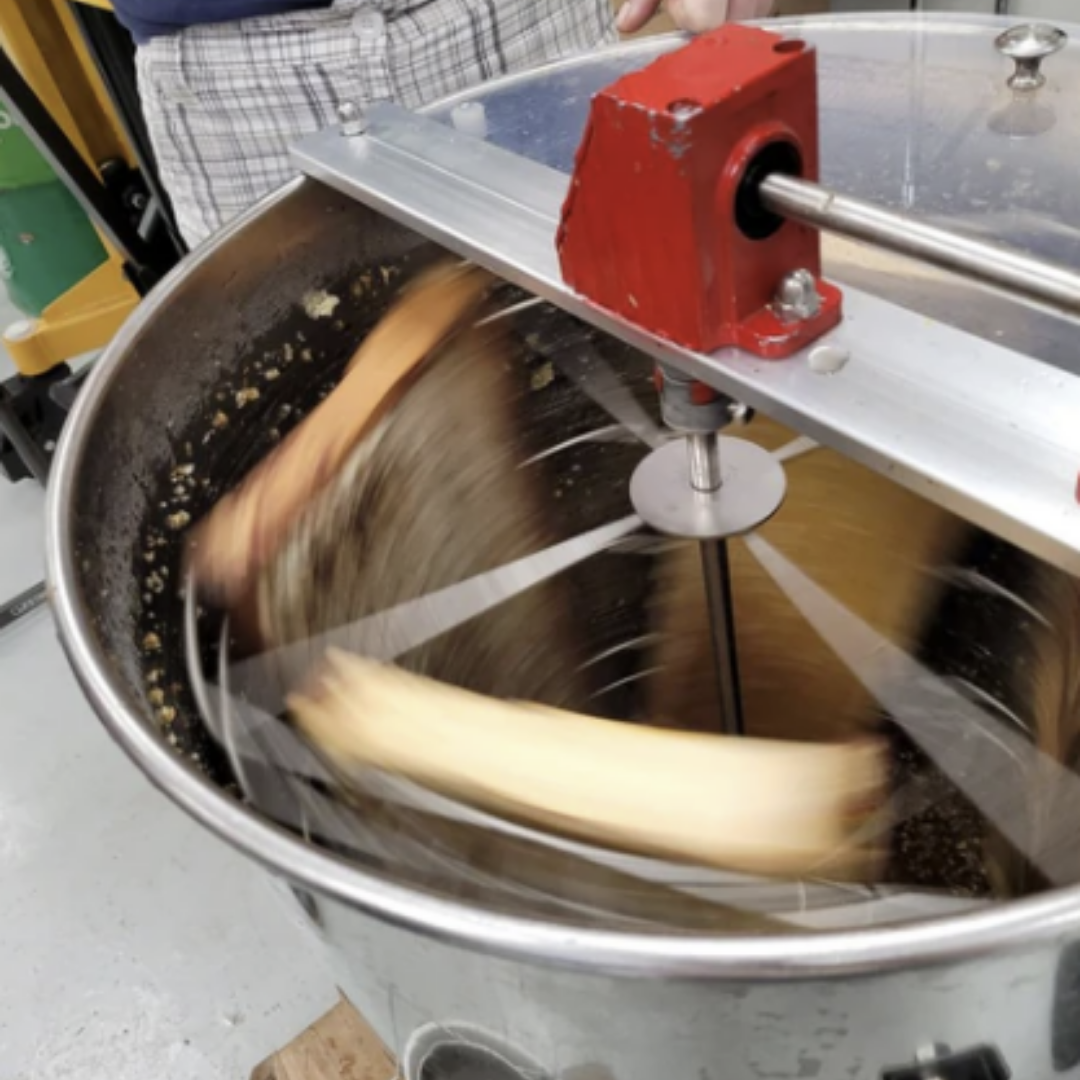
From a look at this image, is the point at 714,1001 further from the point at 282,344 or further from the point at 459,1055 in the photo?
the point at 282,344

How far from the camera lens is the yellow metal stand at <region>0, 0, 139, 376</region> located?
1.44m

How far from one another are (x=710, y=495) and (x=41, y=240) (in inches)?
52.5

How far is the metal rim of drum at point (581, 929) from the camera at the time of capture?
12.5 inches

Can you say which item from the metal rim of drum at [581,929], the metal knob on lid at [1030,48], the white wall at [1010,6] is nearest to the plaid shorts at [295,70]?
the metal knob on lid at [1030,48]

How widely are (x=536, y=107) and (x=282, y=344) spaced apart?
223mm

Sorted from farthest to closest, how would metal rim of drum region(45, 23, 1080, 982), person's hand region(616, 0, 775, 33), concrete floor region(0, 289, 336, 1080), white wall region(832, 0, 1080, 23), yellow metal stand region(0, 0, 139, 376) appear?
white wall region(832, 0, 1080, 23), yellow metal stand region(0, 0, 139, 376), concrete floor region(0, 289, 336, 1080), person's hand region(616, 0, 775, 33), metal rim of drum region(45, 23, 1080, 982)

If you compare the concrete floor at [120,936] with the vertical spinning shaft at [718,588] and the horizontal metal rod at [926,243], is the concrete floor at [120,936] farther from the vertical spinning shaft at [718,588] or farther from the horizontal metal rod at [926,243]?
the horizontal metal rod at [926,243]

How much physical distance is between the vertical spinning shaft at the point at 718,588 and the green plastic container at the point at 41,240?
1.23m

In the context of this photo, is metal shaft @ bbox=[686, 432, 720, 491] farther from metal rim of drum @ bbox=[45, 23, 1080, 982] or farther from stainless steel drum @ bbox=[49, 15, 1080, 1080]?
metal rim of drum @ bbox=[45, 23, 1080, 982]

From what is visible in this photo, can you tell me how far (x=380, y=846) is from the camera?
1.75ft

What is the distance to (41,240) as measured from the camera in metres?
1.64

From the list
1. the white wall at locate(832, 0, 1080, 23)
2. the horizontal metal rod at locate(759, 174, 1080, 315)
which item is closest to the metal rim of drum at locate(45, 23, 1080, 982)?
the horizontal metal rod at locate(759, 174, 1080, 315)

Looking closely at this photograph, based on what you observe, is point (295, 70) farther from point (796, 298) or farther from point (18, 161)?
point (18, 161)

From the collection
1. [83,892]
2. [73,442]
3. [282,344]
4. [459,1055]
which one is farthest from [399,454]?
[83,892]
